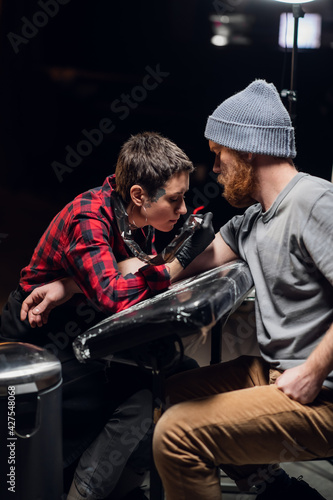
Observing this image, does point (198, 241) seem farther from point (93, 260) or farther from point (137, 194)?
point (93, 260)

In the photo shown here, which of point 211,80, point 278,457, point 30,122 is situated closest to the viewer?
point 278,457

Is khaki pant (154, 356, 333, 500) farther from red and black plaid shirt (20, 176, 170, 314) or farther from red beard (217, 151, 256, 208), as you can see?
red beard (217, 151, 256, 208)

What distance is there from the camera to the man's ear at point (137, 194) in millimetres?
1901

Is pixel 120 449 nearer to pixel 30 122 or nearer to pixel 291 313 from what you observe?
pixel 291 313

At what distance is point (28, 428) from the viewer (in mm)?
1493

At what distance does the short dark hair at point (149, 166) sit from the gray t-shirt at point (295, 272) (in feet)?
1.43

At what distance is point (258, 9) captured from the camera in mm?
2818

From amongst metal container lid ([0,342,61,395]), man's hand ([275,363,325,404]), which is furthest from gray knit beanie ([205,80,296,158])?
metal container lid ([0,342,61,395])

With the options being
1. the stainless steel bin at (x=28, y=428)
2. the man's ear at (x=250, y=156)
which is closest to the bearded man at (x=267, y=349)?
the man's ear at (x=250, y=156)

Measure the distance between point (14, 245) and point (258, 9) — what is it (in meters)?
1.74

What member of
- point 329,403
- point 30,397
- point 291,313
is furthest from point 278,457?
point 30,397

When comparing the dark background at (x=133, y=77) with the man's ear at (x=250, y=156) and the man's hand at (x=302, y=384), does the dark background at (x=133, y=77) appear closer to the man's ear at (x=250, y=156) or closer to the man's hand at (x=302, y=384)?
the man's ear at (x=250, y=156)

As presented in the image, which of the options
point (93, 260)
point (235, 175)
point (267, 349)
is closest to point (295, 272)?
point (267, 349)

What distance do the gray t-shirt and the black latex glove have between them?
0.83 feet
